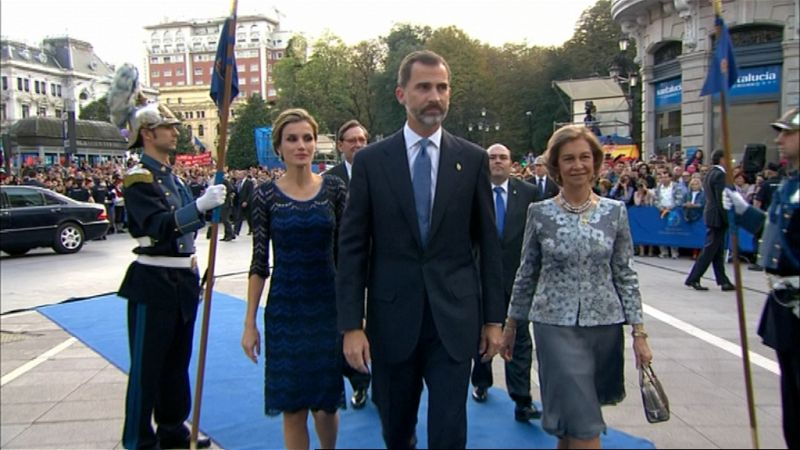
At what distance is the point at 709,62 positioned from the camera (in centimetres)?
294

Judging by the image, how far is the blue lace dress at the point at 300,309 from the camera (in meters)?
3.27

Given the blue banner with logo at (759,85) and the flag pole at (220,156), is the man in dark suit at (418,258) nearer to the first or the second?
the flag pole at (220,156)

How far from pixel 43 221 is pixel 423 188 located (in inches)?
576

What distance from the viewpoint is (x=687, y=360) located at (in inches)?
227

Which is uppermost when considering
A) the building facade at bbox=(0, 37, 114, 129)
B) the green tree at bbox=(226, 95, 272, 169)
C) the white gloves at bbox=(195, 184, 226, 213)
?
the green tree at bbox=(226, 95, 272, 169)

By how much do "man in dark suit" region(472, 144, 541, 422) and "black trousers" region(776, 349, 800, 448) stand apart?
5.40 feet

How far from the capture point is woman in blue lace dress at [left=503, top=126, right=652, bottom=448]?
9.68 ft

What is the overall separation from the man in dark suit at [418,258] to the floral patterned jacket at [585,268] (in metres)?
0.40

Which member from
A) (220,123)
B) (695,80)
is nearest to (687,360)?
(695,80)

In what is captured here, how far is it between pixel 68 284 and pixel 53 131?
23.4m

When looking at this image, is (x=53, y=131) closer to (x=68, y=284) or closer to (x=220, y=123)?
(x=68, y=284)

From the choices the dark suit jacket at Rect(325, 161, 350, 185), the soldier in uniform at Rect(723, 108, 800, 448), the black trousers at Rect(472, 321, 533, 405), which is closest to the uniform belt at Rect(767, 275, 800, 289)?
the soldier in uniform at Rect(723, 108, 800, 448)

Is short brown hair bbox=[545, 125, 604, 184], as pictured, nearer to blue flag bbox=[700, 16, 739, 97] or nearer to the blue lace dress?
blue flag bbox=[700, 16, 739, 97]

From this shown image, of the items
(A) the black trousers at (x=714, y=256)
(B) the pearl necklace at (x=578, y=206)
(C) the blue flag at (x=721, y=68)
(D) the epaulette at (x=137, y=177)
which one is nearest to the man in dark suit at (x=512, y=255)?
(B) the pearl necklace at (x=578, y=206)
